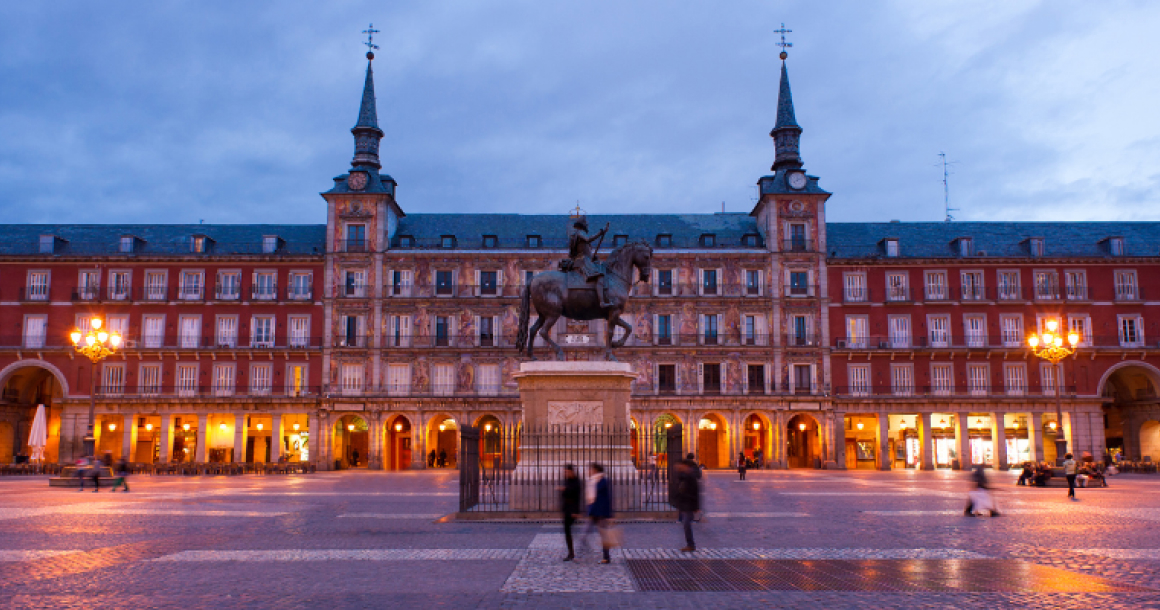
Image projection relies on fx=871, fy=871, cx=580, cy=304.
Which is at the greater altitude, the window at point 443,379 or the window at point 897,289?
the window at point 897,289

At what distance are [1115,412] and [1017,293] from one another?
35.5 ft

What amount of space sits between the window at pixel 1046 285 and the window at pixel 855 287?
10353 millimetres

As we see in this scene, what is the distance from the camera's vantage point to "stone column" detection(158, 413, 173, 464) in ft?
171

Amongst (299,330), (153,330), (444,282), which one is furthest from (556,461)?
(153,330)

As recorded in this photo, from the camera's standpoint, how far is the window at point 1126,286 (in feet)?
174

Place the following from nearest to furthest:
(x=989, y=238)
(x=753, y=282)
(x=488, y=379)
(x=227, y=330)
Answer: (x=488, y=379)
(x=227, y=330)
(x=753, y=282)
(x=989, y=238)

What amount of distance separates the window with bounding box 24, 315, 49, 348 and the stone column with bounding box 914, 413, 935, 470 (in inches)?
2113

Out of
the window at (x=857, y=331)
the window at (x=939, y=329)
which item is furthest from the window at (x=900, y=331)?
the window at (x=857, y=331)

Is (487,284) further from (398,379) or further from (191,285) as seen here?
(191,285)

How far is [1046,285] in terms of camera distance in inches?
2108

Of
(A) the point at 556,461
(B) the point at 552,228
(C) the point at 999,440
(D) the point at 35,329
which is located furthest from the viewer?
(B) the point at 552,228

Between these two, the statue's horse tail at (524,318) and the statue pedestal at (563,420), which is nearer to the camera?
the statue pedestal at (563,420)

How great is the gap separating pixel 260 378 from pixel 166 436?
6309 mm

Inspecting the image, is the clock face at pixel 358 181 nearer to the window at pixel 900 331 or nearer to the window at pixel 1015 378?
the window at pixel 900 331
